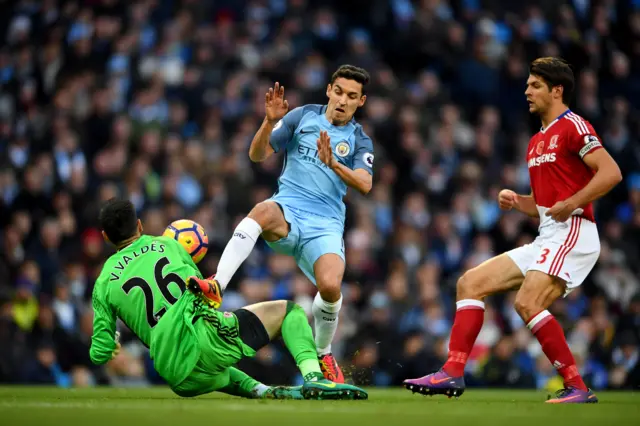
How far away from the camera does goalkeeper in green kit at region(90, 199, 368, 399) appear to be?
22.5 ft

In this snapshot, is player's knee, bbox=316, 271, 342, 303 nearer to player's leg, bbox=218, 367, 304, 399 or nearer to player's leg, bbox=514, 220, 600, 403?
player's leg, bbox=218, 367, 304, 399

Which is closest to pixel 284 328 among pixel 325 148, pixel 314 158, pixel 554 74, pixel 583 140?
pixel 325 148

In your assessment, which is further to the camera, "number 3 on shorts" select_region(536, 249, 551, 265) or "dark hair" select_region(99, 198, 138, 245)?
"number 3 on shorts" select_region(536, 249, 551, 265)

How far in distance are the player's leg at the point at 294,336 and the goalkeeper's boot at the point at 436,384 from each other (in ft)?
1.12

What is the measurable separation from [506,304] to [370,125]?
11.5 ft

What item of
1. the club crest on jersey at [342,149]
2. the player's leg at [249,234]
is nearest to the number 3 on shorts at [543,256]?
the club crest on jersey at [342,149]

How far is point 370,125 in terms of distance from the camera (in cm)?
1522

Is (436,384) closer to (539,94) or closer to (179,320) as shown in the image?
(179,320)

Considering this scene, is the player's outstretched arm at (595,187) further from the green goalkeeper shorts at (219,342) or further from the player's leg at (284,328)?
the green goalkeeper shorts at (219,342)

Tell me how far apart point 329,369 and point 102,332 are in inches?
72.1

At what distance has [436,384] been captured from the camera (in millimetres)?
7246

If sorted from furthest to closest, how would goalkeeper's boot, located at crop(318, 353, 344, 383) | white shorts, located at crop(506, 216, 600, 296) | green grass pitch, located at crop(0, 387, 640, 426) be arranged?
goalkeeper's boot, located at crop(318, 353, 344, 383)
white shorts, located at crop(506, 216, 600, 296)
green grass pitch, located at crop(0, 387, 640, 426)

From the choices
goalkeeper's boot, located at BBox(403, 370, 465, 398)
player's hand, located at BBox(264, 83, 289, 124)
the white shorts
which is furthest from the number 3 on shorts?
player's hand, located at BBox(264, 83, 289, 124)

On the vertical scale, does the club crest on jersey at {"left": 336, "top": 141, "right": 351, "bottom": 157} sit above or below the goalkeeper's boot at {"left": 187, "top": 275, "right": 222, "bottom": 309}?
above
